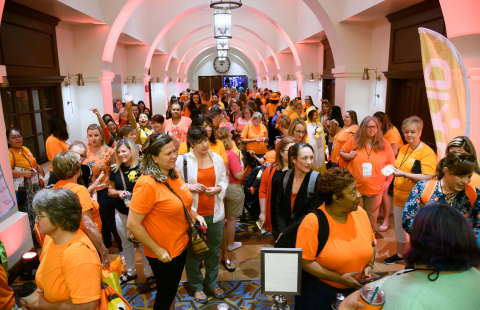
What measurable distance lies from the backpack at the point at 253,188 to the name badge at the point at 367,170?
1226 millimetres

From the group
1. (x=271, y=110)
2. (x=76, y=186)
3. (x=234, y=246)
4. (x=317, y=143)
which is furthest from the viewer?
(x=271, y=110)

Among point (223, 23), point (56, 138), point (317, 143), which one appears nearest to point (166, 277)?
point (56, 138)

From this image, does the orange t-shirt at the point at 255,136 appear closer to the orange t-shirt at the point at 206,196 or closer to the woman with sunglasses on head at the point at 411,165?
the woman with sunglasses on head at the point at 411,165

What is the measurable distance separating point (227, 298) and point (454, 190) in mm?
2292

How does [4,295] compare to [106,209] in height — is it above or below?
above

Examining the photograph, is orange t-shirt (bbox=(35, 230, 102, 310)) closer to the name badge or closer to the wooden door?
the name badge

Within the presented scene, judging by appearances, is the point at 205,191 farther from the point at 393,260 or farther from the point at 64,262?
the point at 393,260

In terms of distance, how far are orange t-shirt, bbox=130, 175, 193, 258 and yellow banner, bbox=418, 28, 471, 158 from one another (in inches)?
106

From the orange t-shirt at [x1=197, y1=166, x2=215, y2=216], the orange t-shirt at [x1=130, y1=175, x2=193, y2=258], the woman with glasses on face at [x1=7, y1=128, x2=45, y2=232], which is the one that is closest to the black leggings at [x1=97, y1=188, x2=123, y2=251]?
the woman with glasses on face at [x1=7, y1=128, x2=45, y2=232]

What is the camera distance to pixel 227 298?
339 cm

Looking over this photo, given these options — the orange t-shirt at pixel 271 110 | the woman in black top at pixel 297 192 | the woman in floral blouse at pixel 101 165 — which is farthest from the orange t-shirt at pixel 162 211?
the orange t-shirt at pixel 271 110

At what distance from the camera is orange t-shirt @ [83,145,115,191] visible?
12.7ft

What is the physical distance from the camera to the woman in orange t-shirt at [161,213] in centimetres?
230

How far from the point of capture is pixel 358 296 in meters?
1.57
